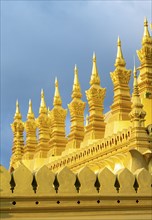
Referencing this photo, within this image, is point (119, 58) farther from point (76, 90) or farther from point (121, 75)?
point (76, 90)

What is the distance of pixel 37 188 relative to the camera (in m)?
8.12

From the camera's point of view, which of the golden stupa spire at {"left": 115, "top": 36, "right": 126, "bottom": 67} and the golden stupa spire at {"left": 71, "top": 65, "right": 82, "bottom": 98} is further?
the golden stupa spire at {"left": 71, "top": 65, "right": 82, "bottom": 98}

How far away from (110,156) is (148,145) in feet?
12.0

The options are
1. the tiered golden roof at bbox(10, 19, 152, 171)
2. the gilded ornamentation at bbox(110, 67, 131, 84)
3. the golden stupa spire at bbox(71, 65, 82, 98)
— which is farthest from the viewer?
the golden stupa spire at bbox(71, 65, 82, 98)

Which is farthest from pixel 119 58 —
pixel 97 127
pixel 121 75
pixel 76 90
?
pixel 76 90

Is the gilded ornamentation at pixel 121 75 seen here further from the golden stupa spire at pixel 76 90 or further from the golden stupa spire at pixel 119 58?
the golden stupa spire at pixel 76 90

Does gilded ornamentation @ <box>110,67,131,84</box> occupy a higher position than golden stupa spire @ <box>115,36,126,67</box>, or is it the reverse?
golden stupa spire @ <box>115,36,126,67</box>

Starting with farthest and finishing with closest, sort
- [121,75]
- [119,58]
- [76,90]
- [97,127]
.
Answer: [76,90]
[97,127]
[119,58]
[121,75]

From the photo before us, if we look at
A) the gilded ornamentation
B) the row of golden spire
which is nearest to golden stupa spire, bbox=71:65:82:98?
the row of golden spire

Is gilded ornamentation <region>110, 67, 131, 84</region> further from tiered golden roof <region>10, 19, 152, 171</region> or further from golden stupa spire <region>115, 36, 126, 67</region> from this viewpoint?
golden stupa spire <region>115, 36, 126, 67</region>

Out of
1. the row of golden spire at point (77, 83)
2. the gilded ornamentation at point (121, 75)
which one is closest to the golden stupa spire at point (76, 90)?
the row of golden spire at point (77, 83)

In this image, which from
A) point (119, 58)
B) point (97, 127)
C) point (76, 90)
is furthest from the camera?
point (76, 90)

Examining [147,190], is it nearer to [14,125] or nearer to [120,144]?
[120,144]

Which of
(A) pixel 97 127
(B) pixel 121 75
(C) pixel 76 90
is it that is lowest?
(A) pixel 97 127
